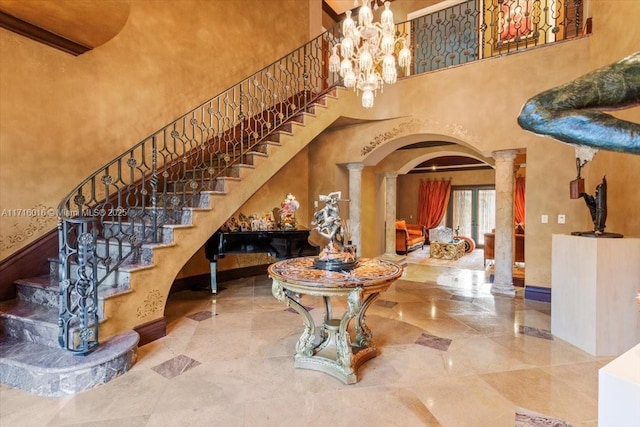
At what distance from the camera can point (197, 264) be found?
500cm

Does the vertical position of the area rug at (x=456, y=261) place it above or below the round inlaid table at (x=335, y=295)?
below

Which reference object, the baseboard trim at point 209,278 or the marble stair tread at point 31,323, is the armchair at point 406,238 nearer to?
the baseboard trim at point 209,278

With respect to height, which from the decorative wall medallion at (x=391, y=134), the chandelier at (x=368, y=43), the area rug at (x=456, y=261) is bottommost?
the area rug at (x=456, y=261)

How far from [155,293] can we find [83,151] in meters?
1.97

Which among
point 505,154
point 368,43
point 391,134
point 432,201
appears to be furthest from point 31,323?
point 432,201

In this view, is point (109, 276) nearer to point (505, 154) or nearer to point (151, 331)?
point (151, 331)

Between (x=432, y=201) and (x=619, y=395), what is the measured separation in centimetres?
1165

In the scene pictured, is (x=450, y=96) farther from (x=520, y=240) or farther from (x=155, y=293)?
(x=155, y=293)

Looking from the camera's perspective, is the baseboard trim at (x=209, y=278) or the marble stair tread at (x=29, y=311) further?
the baseboard trim at (x=209, y=278)

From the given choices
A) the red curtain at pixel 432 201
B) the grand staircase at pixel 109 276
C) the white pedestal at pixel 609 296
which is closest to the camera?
the grand staircase at pixel 109 276

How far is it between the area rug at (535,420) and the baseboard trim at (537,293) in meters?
2.96

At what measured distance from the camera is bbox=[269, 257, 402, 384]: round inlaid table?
218 cm

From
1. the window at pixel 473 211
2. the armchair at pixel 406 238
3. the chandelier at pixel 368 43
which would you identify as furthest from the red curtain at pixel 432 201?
the chandelier at pixel 368 43

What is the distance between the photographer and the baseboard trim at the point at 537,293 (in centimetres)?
429
